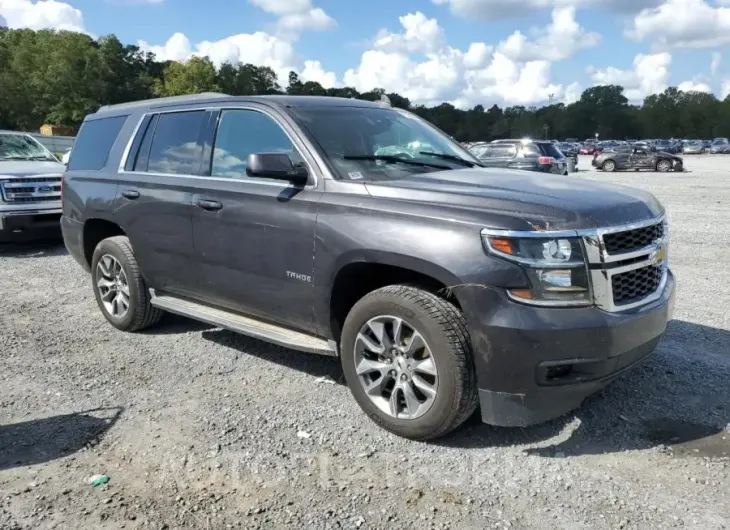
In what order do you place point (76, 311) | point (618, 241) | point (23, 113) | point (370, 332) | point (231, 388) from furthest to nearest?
1. point (23, 113)
2. point (76, 311)
3. point (231, 388)
4. point (370, 332)
5. point (618, 241)

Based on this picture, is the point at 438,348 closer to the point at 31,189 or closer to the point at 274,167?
the point at 274,167

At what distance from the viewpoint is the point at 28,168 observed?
9.89 m

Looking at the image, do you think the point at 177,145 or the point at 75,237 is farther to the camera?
the point at 75,237

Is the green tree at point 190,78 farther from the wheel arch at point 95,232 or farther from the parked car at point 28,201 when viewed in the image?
the wheel arch at point 95,232

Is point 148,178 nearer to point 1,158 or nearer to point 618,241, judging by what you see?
point 618,241

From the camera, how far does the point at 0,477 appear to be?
3289 mm

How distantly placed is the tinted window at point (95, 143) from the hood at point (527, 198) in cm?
306

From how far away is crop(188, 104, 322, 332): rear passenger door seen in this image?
3973 mm

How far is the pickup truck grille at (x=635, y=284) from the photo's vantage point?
3.31 meters

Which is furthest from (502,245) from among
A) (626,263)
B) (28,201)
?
(28,201)

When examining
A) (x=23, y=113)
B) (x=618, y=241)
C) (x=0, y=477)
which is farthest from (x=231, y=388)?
(x=23, y=113)

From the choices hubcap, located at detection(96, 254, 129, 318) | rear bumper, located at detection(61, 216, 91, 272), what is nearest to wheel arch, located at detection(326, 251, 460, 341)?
hubcap, located at detection(96, 254, 129, 318)

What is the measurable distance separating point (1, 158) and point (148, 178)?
6898mm

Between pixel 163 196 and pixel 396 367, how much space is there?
240 cm
